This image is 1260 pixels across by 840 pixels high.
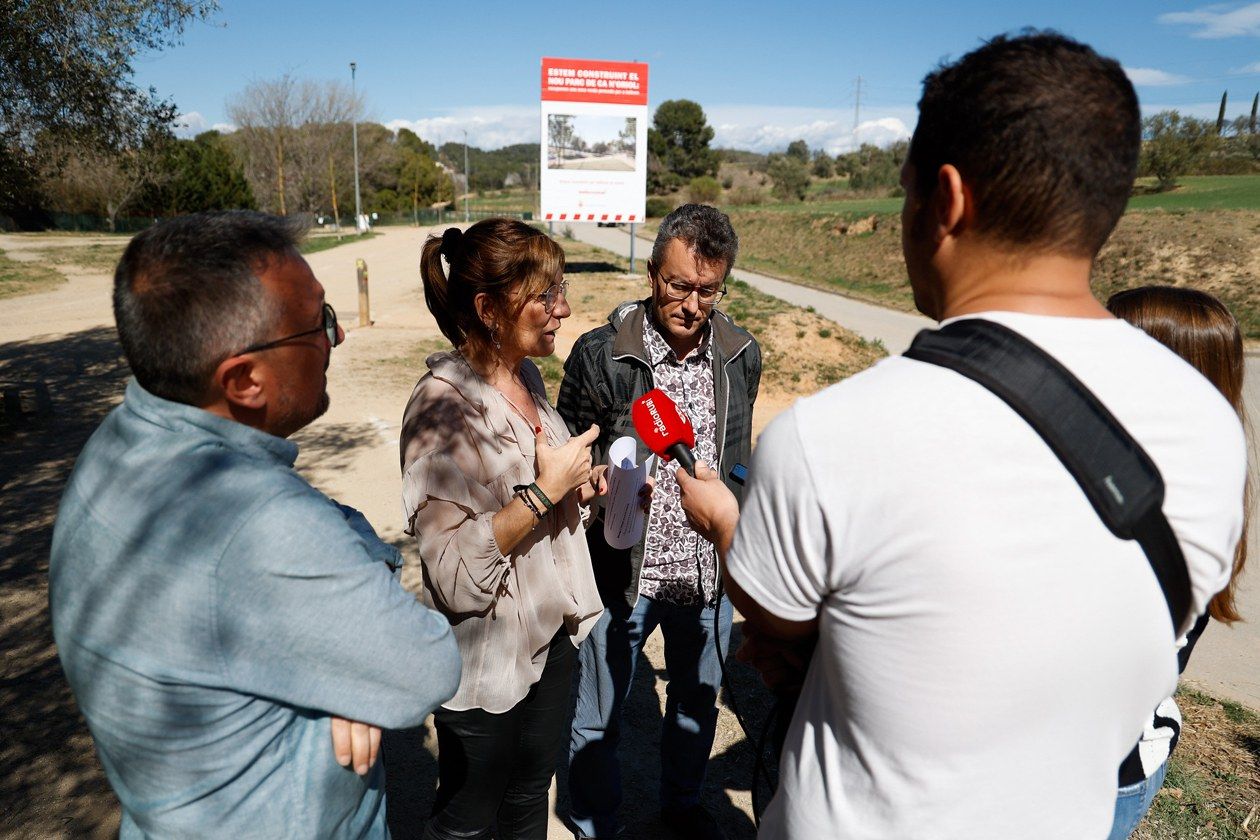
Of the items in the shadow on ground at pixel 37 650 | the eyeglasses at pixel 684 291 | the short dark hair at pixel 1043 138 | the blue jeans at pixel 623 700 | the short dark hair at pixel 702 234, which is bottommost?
the shadow on ground at pixel 37 650

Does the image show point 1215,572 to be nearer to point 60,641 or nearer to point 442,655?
point 442,655

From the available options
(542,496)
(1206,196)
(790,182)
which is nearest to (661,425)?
(542,496)

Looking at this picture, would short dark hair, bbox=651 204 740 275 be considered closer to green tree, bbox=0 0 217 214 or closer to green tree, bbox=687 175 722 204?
green tree, bbox=0 0 217 214

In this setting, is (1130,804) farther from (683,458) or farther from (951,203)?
(951,203)

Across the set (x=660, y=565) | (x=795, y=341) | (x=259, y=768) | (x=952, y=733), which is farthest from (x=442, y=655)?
(x=795, y=341)

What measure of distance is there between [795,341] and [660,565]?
947cm

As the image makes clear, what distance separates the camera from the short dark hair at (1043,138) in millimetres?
991

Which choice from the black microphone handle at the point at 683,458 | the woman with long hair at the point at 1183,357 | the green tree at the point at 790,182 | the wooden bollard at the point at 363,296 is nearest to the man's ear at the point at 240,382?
the black microphone handle at the point at 683,458

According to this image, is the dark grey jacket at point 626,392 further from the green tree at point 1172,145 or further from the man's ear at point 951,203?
the green tree at point 1172,145

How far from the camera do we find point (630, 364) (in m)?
2.85

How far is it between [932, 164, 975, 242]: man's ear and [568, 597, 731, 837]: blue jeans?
2025 millimetres

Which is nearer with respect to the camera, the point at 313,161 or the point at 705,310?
the point at 705,310

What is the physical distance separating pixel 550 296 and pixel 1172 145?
36735 mm

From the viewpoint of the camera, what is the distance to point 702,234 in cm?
291
